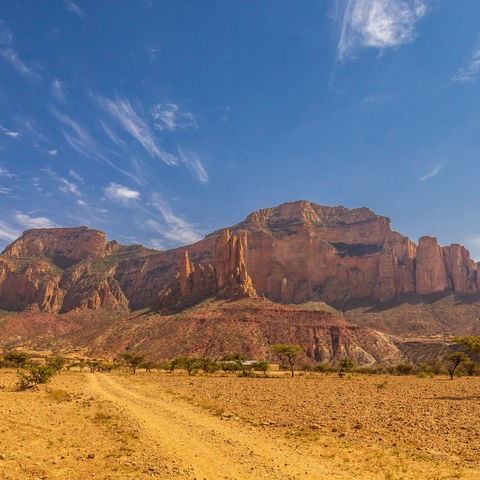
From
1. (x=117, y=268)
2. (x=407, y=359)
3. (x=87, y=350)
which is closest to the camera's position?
(x=407, y=359)

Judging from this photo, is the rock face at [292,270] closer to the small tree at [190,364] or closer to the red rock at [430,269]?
the red rock at [430,269]

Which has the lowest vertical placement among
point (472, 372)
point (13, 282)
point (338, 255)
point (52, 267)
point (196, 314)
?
point (472, 372)

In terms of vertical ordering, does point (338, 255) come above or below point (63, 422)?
above

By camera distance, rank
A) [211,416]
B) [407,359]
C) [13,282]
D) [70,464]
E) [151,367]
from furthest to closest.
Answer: [13,282]
[407,359]
[151,367]
[211,416]
[70,464]

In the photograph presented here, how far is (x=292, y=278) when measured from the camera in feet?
572

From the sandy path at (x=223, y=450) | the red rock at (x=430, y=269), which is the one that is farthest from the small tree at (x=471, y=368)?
the red rock at (x=430, y=269)

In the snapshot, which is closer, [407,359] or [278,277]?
[407,359]

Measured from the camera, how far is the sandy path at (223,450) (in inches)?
393

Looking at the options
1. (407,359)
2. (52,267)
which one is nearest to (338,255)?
(407,359)

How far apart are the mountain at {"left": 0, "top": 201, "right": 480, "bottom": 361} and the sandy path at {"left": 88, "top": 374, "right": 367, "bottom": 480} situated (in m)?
88.1

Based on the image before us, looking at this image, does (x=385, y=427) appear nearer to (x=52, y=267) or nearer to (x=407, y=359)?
(x=407, y=359)

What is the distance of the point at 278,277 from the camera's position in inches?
6890

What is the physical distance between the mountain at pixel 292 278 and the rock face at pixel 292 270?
1.61 feet

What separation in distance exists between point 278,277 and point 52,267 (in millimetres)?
118347
